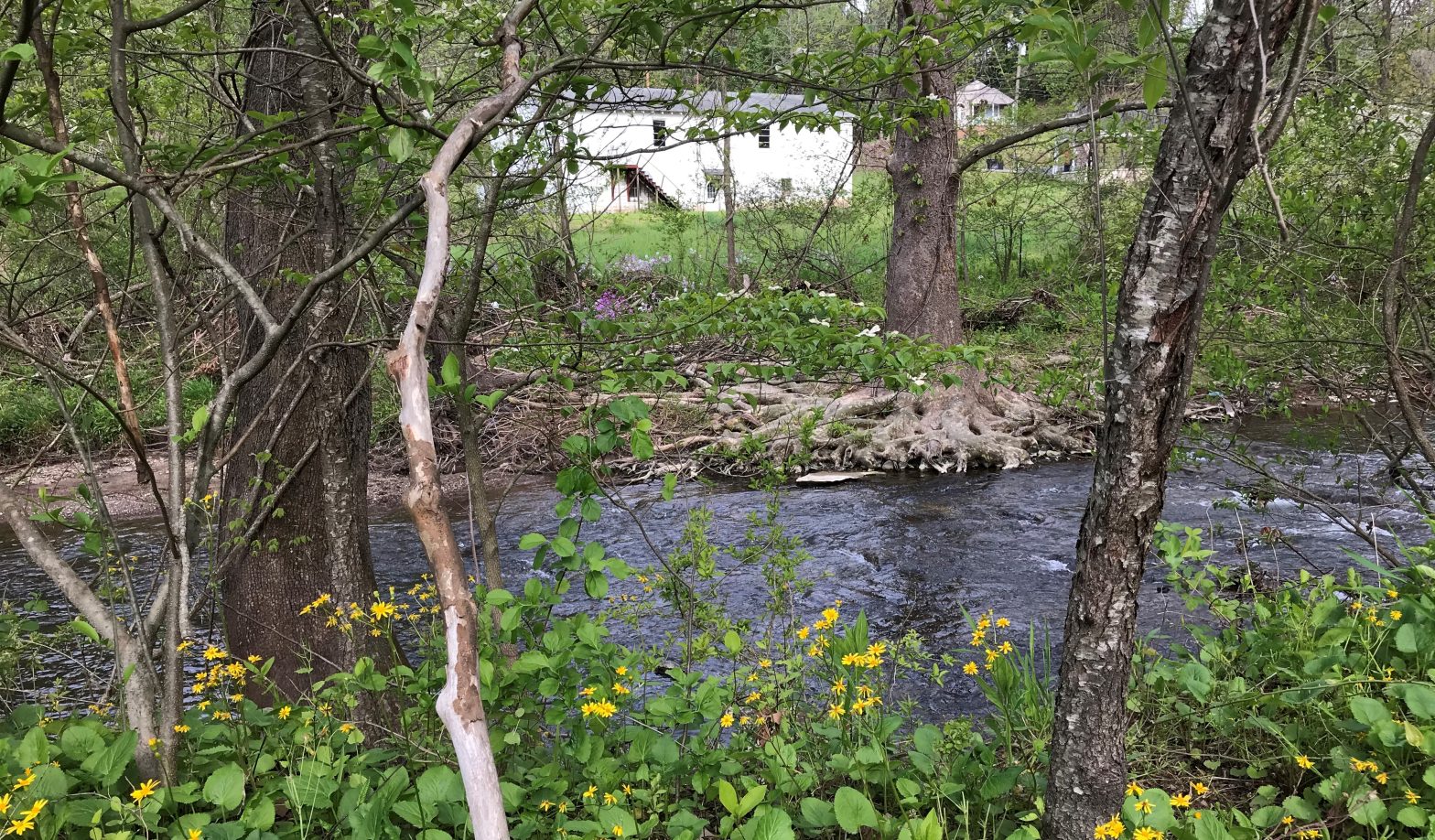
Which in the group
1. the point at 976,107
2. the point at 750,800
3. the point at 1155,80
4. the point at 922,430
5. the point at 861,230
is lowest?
the point at 922,430

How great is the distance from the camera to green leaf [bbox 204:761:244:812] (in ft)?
7.45

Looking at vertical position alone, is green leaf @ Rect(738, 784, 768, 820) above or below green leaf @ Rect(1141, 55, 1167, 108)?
below

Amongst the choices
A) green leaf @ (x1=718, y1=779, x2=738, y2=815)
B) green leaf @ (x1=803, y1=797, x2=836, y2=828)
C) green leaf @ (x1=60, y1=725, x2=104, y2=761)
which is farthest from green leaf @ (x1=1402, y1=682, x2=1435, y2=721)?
green leaf @ (x1=60, y1=725, x2=104, y2=761)

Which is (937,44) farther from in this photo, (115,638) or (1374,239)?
(115,638)

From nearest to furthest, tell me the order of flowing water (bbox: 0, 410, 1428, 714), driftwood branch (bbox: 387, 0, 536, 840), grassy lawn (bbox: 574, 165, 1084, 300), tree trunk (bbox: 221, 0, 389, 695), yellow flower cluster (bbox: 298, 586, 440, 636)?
driftwood branch (bbox: 387, 0, 536, 840) → yellow flower cluster (bbox: 298, 586, 440, 636) → tree trunk (bbox: 221, 0, 389, 695) → flowing water (bbox: 0, 410, 1428, 714) → grassy lawn (bbox: 574, 165, 1084, 300)

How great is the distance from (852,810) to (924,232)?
913cm

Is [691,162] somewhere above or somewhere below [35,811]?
above

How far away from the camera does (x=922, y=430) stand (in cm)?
1071

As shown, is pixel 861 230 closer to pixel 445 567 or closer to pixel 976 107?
pixel 976 107

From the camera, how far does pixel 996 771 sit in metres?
2.74

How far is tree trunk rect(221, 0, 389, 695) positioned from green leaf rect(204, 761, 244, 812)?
3.77 feet

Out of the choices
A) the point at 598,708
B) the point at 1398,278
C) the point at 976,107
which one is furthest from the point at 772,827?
the point at 976,107

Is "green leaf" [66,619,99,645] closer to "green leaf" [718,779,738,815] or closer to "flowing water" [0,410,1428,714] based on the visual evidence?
"green leaf" [718,779,738,815]

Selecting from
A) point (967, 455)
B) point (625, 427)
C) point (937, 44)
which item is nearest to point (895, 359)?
point (937, 44)
